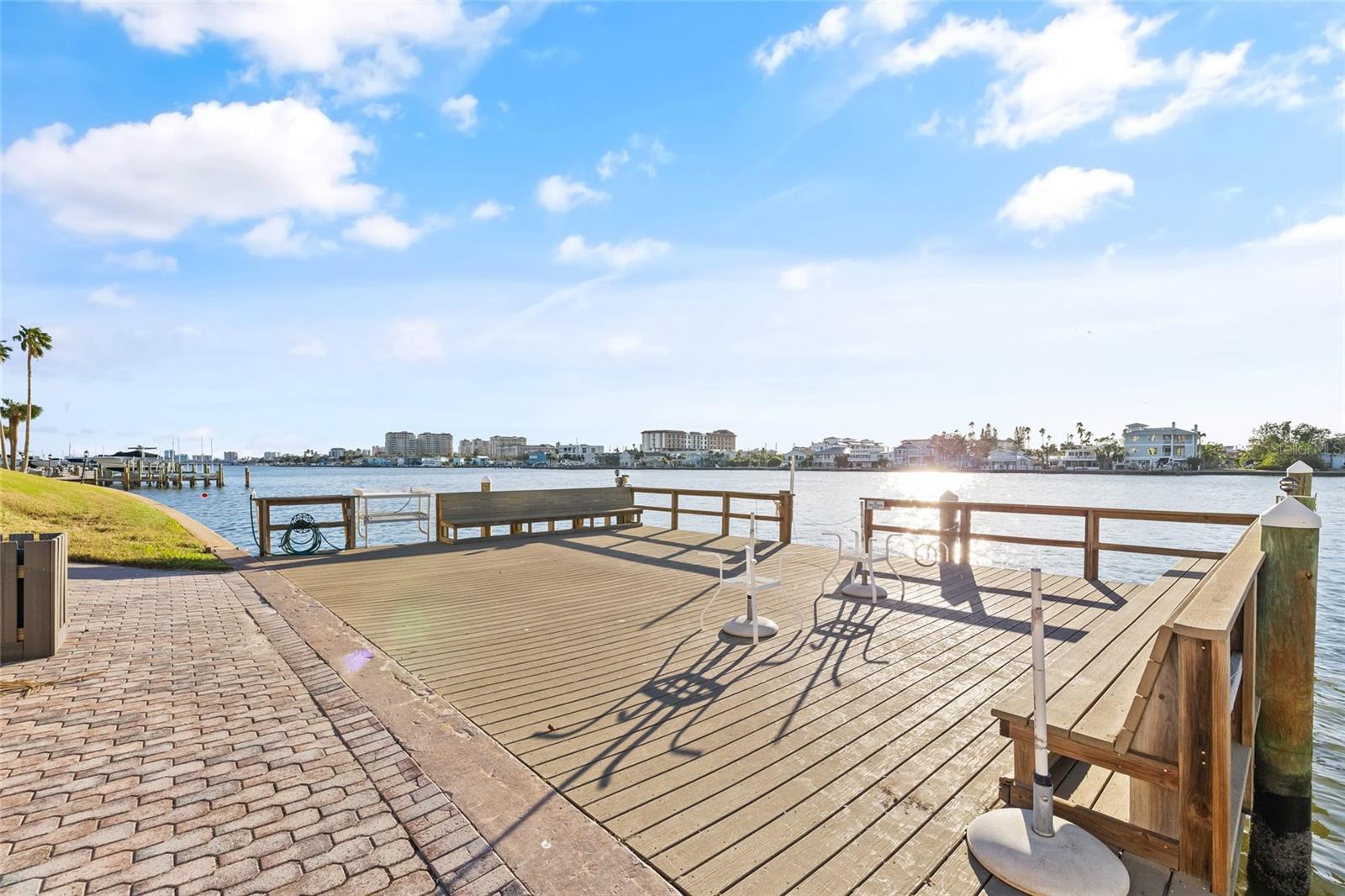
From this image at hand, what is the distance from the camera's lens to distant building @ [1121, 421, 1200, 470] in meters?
93.2

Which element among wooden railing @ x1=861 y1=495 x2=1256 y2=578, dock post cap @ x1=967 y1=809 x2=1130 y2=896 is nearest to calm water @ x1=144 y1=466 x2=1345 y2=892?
wooden railing @ x1=861 y1=495 x2=1256 y2=578

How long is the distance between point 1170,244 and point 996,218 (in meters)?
2.82

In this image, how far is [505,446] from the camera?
163125 mm

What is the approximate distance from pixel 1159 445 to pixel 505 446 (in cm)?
14533

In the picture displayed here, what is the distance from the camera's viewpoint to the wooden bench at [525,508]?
31.6ft

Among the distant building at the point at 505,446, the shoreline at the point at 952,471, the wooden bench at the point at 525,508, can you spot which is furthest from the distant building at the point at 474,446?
the wooden bench at the point at 525,508

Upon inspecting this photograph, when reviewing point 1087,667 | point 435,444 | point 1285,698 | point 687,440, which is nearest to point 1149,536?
point 1285,698

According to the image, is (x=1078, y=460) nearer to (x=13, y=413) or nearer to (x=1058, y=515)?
(x=1058, y=515)

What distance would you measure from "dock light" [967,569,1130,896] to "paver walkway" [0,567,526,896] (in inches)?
67.2

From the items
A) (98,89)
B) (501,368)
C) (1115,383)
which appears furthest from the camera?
(1115,383)

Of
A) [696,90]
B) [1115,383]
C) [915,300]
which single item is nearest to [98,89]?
[696,90]

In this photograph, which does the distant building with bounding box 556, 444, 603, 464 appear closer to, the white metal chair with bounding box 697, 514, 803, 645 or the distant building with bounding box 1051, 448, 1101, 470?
the distant building with bounding box 1051, 448, 1101, 470

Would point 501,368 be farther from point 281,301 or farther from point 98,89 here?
point 98,89

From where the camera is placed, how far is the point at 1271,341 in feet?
43.5
